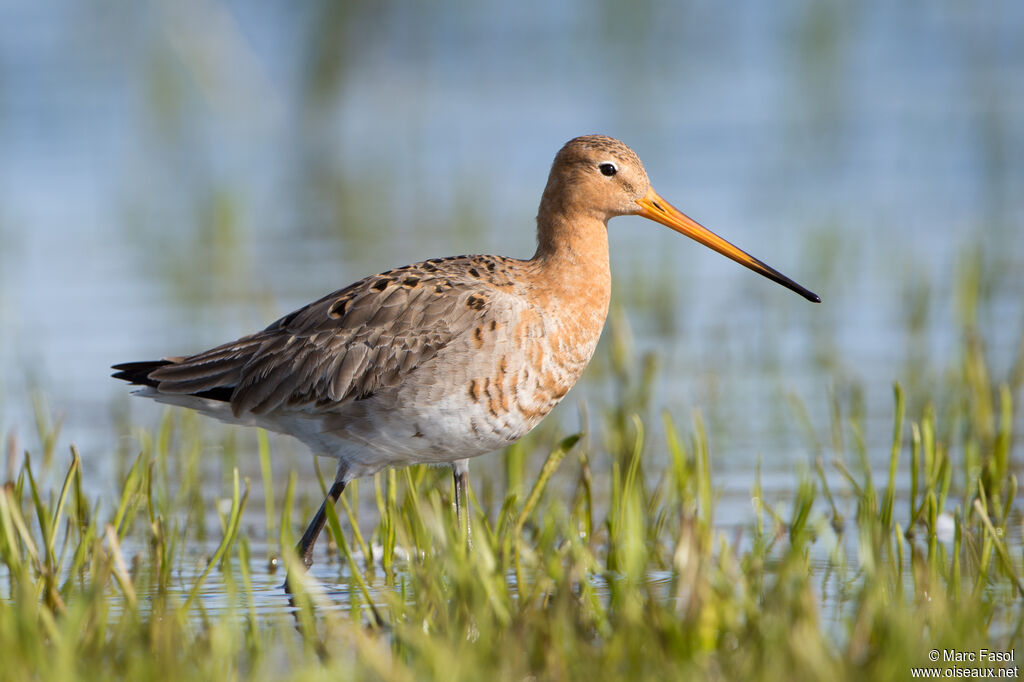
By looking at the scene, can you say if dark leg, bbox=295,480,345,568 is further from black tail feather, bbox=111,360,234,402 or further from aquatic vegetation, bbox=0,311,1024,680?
black tail feather, bbox=111,360,234,402

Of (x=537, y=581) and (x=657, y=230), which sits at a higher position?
(x=657, y=230)

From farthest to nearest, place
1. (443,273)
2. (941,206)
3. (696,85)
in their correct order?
(696,85) → (941,206) → (443,273)

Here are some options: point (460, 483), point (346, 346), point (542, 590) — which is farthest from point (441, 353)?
point (542, 590)

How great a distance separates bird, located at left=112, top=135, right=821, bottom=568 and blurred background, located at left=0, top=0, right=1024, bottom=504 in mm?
1164

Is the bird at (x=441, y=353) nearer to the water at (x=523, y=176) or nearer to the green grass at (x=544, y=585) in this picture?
the green grass at (x=544, y=585)

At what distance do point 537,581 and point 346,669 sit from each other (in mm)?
676

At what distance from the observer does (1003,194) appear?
527 inches

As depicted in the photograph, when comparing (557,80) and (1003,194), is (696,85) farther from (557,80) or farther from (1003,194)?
(1003,194)

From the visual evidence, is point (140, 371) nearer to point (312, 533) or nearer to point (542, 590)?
point (312, 533)

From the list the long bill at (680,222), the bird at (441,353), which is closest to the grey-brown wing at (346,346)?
the bird at (441,353)

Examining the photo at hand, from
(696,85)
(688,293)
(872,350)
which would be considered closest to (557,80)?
(696,85)

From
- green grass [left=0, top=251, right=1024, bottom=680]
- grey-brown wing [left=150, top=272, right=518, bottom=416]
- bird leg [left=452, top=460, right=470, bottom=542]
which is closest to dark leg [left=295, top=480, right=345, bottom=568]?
green grass [left=0, top=251, right=1024, bottom=680]

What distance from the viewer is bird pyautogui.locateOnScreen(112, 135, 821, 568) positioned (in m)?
5.89

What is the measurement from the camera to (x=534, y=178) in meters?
15.7
